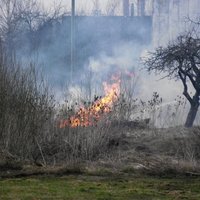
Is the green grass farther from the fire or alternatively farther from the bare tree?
the bare tree

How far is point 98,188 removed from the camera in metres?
6.32

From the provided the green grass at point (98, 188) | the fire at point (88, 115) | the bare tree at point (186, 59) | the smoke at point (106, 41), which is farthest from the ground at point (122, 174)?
the smoke at point (106, 41)

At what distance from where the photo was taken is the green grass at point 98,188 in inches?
232

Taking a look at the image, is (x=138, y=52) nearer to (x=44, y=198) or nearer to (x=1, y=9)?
(x=1, y=9)

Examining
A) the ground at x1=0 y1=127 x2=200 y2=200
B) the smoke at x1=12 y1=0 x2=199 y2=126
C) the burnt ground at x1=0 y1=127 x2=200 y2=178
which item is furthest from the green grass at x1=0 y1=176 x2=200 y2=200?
the smoke at x1=12 y1=0 x2=199 y2=126

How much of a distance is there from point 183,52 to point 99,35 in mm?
17880

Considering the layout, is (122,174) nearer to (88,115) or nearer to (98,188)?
(98,188)

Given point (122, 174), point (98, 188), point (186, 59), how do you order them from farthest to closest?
point (186, 59)
point (122, 174)
point (98, 188)

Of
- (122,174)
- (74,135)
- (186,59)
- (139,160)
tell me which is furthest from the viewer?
(186,59)

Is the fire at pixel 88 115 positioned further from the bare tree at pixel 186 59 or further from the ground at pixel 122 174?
the bare tree at pixel 186 59

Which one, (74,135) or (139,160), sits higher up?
(74,135)

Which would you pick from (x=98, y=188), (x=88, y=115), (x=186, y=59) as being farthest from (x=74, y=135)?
(x=186, y=59)

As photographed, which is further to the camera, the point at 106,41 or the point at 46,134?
the point at 106,41

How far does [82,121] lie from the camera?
9.05 m
